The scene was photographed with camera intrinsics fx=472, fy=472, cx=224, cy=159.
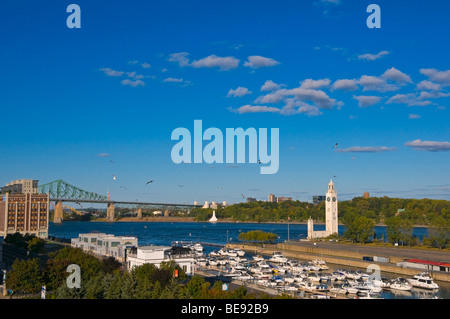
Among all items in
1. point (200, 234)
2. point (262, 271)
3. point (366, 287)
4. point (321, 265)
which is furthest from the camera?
point (200, 234)

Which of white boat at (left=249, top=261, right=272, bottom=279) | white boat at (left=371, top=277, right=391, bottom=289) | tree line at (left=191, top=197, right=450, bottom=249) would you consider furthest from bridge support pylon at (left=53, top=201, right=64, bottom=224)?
white boat at (left=371, top=277, right=391, bottom=289)

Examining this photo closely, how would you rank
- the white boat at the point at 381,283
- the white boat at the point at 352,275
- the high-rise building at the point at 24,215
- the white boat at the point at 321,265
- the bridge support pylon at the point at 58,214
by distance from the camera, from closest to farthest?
the white boat at the point at 381,283 → the white boat at the point at 352,275 → the white boat at the point at 321,265 → the high-rise building at the point at 24,215 → the bridge support pylon at the point at 58,214

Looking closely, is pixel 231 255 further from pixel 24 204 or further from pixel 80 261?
pixel 24 204

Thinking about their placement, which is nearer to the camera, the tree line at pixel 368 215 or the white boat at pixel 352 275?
the white boat at pixel 352 275

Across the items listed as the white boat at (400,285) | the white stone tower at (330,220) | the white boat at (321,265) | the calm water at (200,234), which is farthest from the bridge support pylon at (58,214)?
the white boat at (400,285)

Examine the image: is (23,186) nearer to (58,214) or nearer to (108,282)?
(58,214)

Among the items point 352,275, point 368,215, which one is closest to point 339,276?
point 352,275

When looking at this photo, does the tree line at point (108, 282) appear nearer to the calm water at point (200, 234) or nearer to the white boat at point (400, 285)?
the white boat at point (400, 285)
